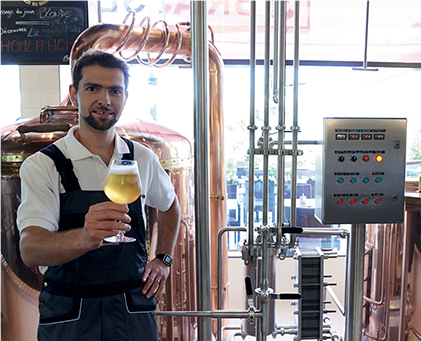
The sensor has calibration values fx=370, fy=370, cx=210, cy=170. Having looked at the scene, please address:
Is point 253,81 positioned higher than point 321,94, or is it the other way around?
point 321,94

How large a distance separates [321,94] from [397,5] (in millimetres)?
935

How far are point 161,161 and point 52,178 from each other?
0.63 m

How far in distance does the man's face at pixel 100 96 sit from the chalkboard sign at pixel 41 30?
55.2 inches

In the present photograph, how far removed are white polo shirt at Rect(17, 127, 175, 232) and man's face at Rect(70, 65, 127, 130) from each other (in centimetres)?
9

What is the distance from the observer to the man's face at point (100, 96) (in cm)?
134

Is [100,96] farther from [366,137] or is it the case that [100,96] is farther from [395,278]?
[395,278]

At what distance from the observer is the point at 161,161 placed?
70.5 inches

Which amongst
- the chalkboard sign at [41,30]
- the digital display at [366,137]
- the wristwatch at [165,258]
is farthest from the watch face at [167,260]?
the chalkboard sign at [41,30]

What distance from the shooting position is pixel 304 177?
12.1ft

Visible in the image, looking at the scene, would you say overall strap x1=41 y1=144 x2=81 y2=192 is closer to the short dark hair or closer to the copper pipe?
the short dark hair

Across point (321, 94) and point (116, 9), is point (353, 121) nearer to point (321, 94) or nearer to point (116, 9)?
point (321, 94)

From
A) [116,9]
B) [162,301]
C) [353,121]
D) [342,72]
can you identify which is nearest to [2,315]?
[162,301]

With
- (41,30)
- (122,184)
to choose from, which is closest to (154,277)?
(122,184)

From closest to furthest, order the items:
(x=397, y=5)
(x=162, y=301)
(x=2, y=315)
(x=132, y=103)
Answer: (x=2, y=315)
(x=162, y=301)
(x=397, y=5)
(x=132, y=103)
